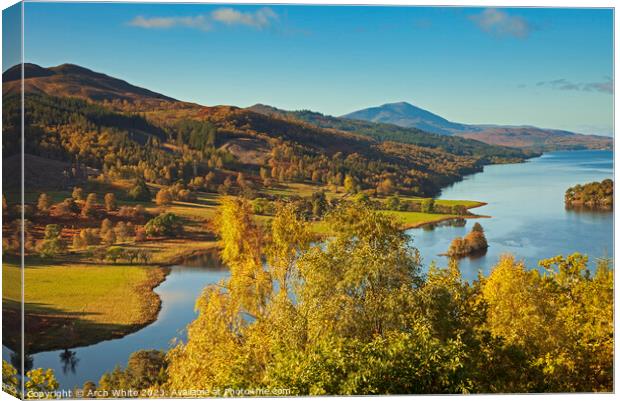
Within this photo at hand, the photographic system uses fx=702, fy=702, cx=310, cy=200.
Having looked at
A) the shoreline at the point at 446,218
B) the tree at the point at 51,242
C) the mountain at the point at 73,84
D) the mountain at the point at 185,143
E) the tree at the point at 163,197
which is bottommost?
the tree at the point at 51,242

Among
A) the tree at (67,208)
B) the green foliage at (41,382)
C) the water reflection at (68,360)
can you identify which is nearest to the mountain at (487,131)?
the tree at (67,208)

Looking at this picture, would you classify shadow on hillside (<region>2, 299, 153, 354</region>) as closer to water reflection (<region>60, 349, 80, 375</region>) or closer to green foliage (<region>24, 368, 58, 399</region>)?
water reflection (<region>60, 349, 80, 375</region>)

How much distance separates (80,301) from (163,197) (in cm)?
177

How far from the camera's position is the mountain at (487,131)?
10.4m

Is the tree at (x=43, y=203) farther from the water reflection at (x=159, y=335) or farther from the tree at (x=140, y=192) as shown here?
the water reflection at (x=159, y=335)

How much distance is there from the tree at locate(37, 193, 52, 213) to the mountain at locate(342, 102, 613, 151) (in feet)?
14.4

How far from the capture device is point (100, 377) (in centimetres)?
900

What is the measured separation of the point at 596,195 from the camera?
32.9ft

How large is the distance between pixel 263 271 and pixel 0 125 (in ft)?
12.7

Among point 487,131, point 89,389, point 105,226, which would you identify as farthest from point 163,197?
point 487,131

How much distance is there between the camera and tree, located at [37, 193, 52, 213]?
29.5 feet

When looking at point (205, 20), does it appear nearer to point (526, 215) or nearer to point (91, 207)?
point (91, 207)

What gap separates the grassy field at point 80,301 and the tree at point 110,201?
81cm

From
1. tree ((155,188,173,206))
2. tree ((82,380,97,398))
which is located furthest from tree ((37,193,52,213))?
tree ((82,380,97,398))
